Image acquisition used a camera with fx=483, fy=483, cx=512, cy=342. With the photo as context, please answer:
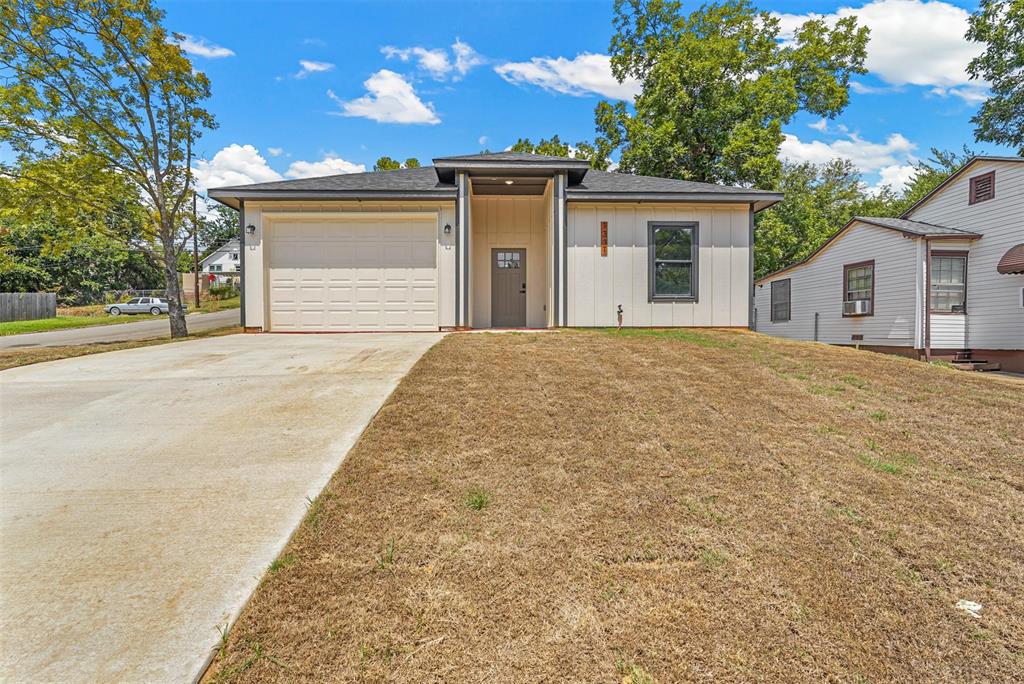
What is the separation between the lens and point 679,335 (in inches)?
381

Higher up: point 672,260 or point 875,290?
point 672,260

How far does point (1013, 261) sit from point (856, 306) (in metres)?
3.04

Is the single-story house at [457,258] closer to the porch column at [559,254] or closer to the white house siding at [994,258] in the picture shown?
the porch column at [559,254]

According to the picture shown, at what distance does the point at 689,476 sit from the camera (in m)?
3.53

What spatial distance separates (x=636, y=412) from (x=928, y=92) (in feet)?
113

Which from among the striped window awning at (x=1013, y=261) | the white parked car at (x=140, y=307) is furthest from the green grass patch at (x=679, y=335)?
the white parked car at (x=140, y=307)

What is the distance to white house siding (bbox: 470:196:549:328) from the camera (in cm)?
1204

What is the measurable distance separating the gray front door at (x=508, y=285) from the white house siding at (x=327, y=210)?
65.0 inches

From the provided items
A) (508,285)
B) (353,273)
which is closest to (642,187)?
(508,285)

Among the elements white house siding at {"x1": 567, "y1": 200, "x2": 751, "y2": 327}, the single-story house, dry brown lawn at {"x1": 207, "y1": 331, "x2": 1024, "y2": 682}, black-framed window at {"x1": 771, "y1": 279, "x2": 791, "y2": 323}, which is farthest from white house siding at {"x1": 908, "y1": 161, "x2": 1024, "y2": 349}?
dry brown lawn at {"x1": 207, "y1": 331, "x2": 1024, "y2": 682}

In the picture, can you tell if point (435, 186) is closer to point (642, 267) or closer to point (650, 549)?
point (642, 267)

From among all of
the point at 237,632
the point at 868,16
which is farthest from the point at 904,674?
the point at 868,16

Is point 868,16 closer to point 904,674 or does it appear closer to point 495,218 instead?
point 495,218

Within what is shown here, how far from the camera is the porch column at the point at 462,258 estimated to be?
1048cm
